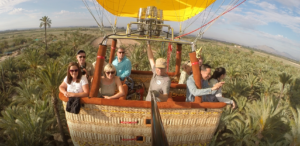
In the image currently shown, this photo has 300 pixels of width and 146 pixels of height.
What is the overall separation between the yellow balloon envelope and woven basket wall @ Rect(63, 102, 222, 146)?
3353 millimetres

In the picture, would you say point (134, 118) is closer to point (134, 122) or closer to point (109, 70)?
point (134, 122)

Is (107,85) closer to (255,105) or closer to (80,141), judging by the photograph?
(80,141)

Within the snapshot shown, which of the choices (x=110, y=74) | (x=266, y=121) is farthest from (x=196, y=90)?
(x=266, y=121)

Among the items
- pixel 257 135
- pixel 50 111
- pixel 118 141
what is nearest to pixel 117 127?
pixel 118 141

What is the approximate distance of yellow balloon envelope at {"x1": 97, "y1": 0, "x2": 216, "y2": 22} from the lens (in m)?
4.72

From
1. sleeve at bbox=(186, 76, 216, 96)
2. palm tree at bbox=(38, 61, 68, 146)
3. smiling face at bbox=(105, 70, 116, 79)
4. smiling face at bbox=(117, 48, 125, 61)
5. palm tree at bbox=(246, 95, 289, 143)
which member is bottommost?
palm tree at bbox=(246, 95, 289, 143)

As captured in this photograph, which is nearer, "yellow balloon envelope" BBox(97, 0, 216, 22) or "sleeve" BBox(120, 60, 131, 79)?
"sleeve" BBox(120, 60, 131, 79)

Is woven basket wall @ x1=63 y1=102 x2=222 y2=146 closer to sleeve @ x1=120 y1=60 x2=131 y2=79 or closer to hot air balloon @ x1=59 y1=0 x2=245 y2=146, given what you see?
hot air balloon @ x1=59 y1=0 x2=245 y2=146

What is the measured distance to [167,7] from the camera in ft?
17.0

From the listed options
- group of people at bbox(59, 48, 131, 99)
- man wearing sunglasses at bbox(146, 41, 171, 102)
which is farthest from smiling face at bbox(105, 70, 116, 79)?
man wearing sunglasses at bbox(146, 41, 171, 102)

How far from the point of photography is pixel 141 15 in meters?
3.98

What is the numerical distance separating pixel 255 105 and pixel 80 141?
15.5 feet

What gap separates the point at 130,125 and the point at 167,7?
13.7ft

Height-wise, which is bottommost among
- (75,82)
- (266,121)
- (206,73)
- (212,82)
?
(266,121)
